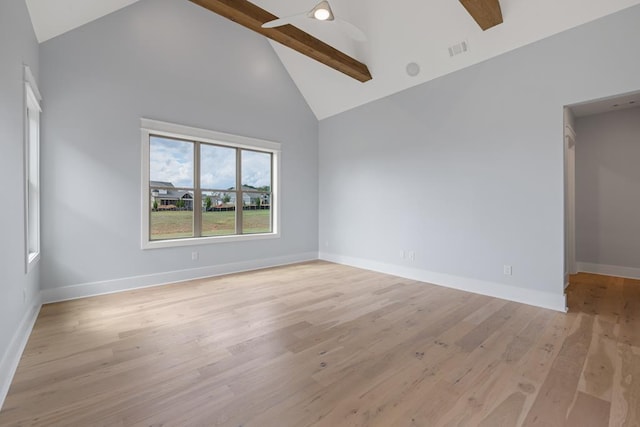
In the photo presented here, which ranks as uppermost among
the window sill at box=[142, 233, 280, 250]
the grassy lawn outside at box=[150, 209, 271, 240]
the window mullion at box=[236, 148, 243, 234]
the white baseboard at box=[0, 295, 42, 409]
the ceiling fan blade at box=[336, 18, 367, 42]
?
the ceiling fan blade at box=[336, 18, 367, 42]

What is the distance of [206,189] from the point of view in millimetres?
4719

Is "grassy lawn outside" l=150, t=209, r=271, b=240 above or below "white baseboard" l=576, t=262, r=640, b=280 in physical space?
above

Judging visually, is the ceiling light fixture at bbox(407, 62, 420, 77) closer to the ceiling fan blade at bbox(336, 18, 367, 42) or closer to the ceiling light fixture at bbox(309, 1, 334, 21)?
the ceiling fan blade at bbox(336, 18, 367, 42)

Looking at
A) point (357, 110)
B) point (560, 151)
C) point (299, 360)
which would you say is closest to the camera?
point (299, 360)

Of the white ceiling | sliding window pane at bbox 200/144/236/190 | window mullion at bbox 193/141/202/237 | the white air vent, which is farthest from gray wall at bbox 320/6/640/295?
window mullion at bbox 193/141/202/237

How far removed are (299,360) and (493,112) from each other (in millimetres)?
3714

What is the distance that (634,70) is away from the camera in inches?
106

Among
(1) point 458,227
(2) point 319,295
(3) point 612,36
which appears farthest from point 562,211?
(2) point 319,295

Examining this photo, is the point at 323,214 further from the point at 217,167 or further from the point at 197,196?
the point at 197,196

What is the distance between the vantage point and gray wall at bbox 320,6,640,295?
9.86 ft

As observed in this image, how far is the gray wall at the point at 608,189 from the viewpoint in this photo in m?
4.31

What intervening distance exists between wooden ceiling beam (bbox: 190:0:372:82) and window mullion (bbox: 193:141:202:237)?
2.02m

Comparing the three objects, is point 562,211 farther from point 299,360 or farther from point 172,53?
point 172,53

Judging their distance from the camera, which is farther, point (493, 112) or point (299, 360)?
point (493, 112)
